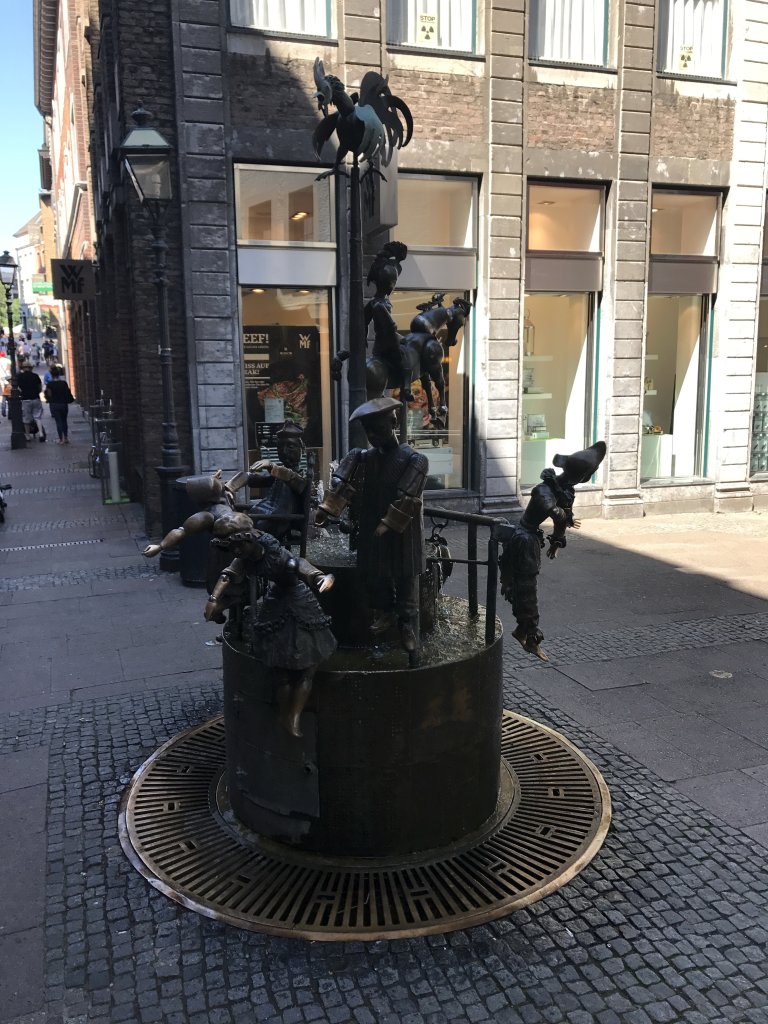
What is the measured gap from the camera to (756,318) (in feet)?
48.1

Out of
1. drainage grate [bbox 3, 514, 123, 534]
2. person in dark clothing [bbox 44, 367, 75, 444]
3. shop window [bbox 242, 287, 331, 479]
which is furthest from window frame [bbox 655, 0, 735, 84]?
person in dark clothing [bbox 44, 367, 75, 444]

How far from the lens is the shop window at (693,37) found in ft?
44.7

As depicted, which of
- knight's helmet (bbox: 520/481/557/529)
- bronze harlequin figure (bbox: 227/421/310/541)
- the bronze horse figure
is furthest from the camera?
the bronze horse figure

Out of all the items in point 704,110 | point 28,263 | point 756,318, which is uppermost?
point 28,263

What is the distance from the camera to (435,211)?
42.6 ft

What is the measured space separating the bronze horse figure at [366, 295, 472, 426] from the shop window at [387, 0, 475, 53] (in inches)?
334

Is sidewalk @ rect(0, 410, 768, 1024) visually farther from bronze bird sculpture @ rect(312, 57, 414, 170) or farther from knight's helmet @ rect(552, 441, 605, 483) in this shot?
bronze bird sculpture @ rect(312, 57, 414, 170)

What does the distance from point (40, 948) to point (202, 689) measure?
3.04 m

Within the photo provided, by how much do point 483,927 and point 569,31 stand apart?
1358 cm

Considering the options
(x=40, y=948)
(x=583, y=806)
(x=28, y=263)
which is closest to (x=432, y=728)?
(x=583, y=806)

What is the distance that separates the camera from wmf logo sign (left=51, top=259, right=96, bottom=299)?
1834 cm

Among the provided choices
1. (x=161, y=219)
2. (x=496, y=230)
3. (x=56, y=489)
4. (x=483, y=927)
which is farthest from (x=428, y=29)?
(x=483, y=927)

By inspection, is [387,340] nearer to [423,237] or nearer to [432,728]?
[432,728]

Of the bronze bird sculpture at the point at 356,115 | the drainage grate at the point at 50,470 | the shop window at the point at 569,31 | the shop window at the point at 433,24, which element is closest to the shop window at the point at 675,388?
the shop window at the point at 569,31
